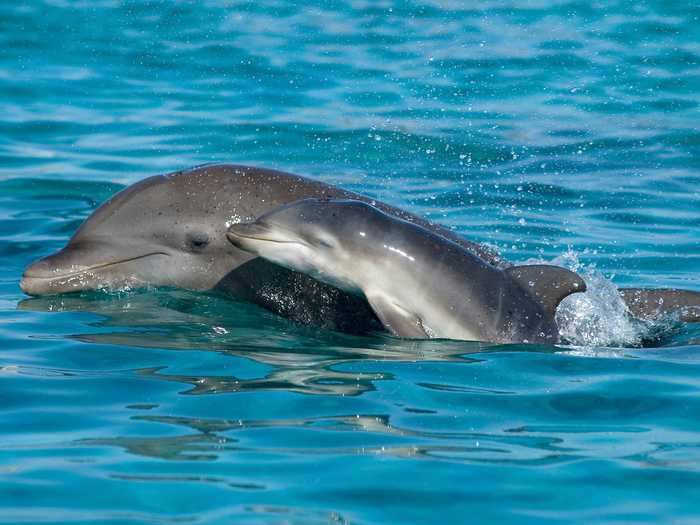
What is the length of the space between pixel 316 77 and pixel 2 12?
707 centimetres

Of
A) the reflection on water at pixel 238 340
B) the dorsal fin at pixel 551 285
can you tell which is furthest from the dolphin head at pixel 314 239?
the dorsal fin at pixel 551 285

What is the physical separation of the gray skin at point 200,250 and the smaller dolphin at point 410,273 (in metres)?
0.55

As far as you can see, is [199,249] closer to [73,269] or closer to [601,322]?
[73,269]

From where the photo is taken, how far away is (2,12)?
84.7 ft

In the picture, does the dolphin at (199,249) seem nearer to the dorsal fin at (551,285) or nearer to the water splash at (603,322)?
the water splash at (603,322)

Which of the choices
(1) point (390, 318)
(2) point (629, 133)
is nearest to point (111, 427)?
(1) point (390, 318)

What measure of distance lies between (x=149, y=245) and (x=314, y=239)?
156cm

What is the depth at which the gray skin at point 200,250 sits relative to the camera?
10398 millimetres

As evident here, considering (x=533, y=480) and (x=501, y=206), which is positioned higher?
(x=501, y=206)

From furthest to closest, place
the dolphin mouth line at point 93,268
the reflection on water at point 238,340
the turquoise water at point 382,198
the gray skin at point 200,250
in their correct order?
the dolphin mouth line at point 93,268, the gray skin at point 200,250, the reflection on water at point 238,340, the turquoise water at point 382,198

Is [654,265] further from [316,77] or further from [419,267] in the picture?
[316,77]

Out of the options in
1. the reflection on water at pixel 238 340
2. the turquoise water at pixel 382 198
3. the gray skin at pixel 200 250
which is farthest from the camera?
the gray skin at pixel 200 250

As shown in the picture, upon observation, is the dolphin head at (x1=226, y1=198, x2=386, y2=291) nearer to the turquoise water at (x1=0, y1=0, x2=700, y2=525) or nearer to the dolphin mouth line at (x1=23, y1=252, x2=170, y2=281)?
the turquoise water at (x1=0, y1=0, x2=700, y2=525)

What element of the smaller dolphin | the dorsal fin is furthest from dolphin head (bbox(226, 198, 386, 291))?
the dorsal fin
